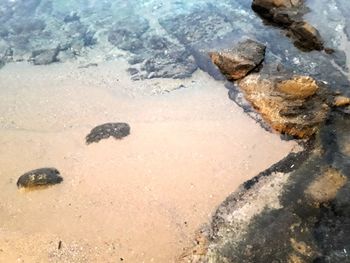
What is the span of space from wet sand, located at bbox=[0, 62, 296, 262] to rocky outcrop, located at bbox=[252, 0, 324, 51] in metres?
3.30

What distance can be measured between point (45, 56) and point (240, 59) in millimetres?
5937

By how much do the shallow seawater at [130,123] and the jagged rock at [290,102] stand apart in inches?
14.3

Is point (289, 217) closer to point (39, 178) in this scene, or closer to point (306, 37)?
point (39, 178)

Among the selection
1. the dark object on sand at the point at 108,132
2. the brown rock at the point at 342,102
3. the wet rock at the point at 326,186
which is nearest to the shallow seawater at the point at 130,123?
the dark object on sand at the point at 108,132

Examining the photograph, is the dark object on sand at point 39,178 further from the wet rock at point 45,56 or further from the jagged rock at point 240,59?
the jagged rock at point 240,59

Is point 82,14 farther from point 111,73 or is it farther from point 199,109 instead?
point 199,109

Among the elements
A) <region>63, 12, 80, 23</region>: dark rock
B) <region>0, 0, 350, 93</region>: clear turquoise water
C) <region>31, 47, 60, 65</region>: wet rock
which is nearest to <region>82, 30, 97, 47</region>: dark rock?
<region>0, 0, 350, 93</region>: clear turquoise water

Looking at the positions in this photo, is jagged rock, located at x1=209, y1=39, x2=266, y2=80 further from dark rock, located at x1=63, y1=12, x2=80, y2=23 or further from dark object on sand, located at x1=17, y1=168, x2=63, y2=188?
dark rock, located at x1=63, y1=12, x2=80, y2=23

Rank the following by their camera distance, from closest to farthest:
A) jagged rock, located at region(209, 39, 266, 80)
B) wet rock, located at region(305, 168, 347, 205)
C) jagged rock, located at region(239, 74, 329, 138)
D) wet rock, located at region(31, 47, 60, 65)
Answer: wet rock, located at region(305, 168, 347, 205) < jagged rock, located at region(239, 74, 329, 138) < jagged rock, located at region(209, 39, 266, 80) < wet rock, located at region(31, 47, 60, 65)

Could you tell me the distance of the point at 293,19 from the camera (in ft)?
38.1

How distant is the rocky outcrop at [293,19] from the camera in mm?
10617

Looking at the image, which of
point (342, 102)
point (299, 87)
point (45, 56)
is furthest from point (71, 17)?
point (342, 102)

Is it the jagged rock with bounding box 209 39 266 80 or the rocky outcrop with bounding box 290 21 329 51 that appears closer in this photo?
the jagged rock with bounding box 209 39 266 80

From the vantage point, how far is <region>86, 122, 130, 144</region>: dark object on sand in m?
8.02
